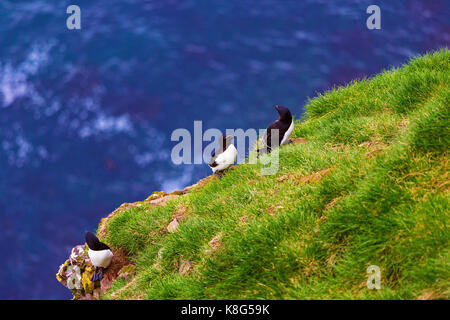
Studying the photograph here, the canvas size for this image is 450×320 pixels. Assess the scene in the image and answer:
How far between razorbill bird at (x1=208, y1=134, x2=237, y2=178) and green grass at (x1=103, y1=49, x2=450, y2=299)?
0.66 metres

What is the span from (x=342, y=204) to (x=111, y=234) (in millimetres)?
5179

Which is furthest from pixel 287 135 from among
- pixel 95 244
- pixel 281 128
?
pixel 95 244

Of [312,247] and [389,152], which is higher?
[389,152]

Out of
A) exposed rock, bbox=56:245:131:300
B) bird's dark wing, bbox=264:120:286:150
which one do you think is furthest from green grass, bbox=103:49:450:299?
bird's dark wing, bbox=264:120:286:150

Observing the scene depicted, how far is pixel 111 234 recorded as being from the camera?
919 cm

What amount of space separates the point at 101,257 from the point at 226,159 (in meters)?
2.89

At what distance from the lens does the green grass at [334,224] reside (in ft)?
16.0

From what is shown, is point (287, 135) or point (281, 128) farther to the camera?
point (287, 135)

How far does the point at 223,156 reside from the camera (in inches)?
349

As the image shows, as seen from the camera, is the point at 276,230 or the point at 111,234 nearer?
the point at 276,230

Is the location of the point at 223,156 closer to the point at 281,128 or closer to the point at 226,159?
the point at 226,159

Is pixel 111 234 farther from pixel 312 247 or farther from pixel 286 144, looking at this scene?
pixel 312 247

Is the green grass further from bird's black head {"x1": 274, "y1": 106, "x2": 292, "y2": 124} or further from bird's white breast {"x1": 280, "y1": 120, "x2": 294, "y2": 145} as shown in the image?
bird's black head {"x1": 274, "y1": 106, "x2": 292, "y2": 124}
